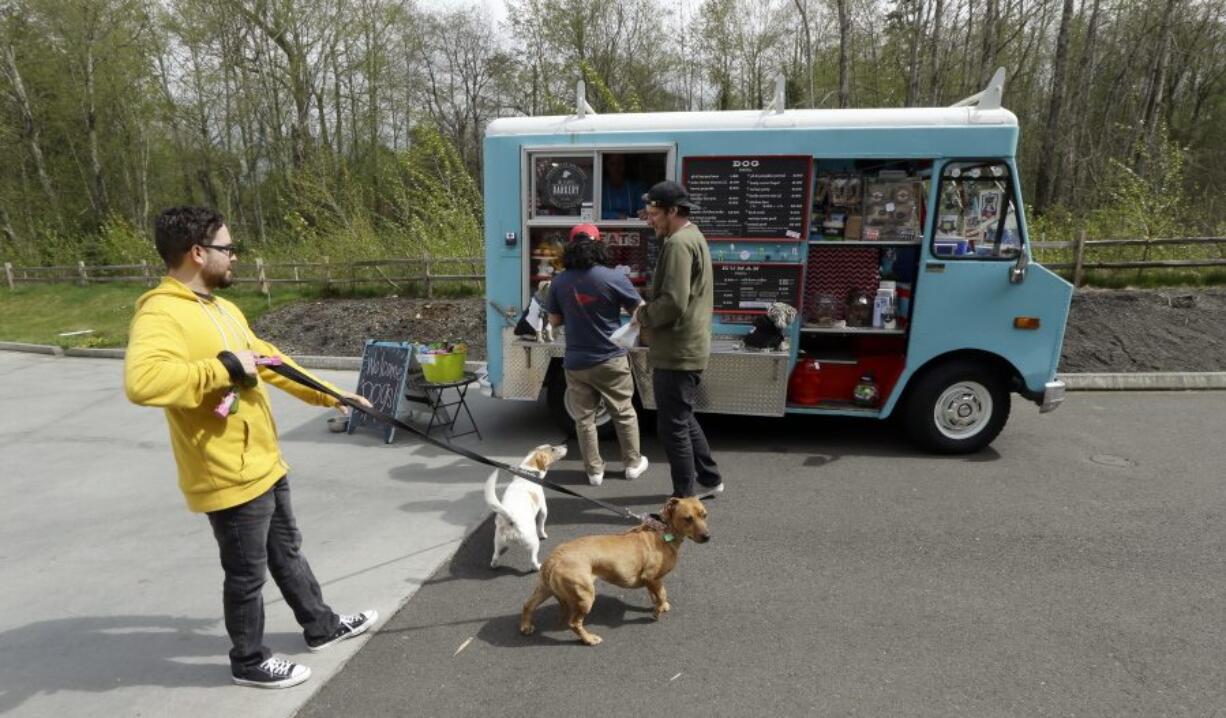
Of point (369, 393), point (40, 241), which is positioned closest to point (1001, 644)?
point (369, 393)

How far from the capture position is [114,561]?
158 inches

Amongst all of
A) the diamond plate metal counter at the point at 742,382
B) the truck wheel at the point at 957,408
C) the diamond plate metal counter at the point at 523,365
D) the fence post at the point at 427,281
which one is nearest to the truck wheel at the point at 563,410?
the diamond plate metal counter at the point at 523,365

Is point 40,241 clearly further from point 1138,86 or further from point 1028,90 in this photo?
point 1138,86

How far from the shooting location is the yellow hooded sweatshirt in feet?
6.95

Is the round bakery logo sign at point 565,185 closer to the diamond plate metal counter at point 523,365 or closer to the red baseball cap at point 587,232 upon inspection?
the red baseball cap at point 587,232

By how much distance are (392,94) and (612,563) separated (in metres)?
27.6

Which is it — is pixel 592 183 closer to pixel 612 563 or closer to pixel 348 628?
pixel 612 563

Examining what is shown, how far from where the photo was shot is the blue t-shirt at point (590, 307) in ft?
14.5

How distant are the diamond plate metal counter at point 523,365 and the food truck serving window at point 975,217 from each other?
329 cm

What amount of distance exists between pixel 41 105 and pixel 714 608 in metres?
30.5

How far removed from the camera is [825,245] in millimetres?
5539

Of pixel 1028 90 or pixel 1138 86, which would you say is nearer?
pixel 1138 86

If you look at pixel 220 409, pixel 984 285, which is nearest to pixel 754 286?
pixel 984 285

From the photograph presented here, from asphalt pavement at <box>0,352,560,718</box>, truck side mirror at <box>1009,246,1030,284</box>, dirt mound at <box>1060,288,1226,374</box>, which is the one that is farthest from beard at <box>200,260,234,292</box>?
dirt mound at <box>1060,288,1226,374</box>
